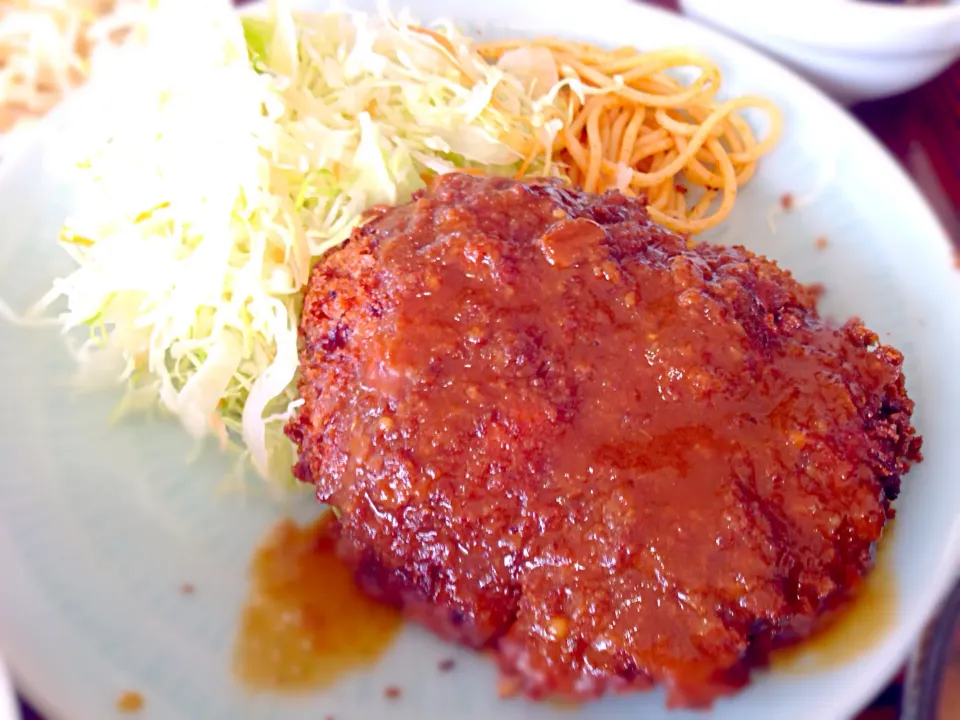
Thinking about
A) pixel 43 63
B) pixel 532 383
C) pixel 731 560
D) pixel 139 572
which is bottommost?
pixel 139 572

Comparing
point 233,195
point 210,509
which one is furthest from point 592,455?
point 233,195

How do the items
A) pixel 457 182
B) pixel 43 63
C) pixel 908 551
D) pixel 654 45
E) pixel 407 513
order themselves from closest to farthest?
pixel 407 513, pixel 908 551, pixel 457 182, pixel 654 45, pixel 43 63

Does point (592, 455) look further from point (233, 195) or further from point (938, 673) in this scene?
point (233, 195)

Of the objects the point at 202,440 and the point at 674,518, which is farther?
the point at 202,440

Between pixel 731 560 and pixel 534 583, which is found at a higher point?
pixel 731 560

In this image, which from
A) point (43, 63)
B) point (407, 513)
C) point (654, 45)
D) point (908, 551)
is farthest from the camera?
point (43, 63)

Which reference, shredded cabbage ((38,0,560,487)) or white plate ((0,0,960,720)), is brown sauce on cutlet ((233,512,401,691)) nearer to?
white plate ((0,0,960,720))

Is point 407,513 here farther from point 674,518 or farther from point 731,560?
point 731,560

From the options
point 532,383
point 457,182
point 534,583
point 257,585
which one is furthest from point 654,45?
point 257,585
